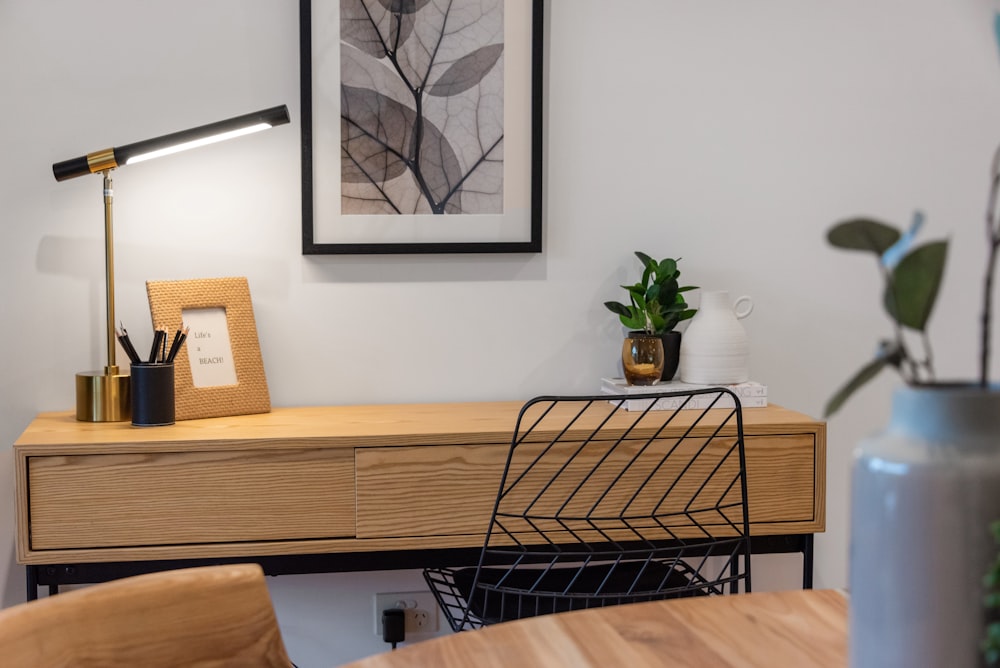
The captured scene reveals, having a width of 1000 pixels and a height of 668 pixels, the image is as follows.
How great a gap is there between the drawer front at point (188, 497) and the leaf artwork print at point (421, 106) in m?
0.67

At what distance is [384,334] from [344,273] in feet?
0.55

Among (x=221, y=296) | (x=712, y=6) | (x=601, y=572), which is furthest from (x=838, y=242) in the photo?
(x=712, y=6)

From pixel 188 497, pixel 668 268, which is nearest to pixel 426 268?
pixel 668 268

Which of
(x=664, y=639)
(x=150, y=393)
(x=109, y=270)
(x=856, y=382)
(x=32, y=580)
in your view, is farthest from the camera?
(x=109, y=270)

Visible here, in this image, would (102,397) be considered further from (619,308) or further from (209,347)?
(619,308)

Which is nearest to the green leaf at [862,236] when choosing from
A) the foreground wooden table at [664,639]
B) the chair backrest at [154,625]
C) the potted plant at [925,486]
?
the potted plant at [925,486]

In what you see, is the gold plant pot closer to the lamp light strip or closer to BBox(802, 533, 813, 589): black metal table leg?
BBox(802, 533, 813, 589): black metal table leg

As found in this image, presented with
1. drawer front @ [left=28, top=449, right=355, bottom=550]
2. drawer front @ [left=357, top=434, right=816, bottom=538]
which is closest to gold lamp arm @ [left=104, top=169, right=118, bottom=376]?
drawer front @ [left=28, top=449, right=355, bottom=550]

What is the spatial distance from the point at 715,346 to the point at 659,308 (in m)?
0.15

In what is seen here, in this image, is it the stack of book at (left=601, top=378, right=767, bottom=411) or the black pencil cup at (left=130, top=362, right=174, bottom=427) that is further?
the stack of book at (left=601, top=378, right=767, bottom=411)

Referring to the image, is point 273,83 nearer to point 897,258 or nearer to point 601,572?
point 601,572

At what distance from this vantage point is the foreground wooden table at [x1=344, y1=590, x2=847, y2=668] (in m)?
0.90

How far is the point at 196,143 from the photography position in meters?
2.01

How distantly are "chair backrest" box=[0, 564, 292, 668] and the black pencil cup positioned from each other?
985 millimetres
